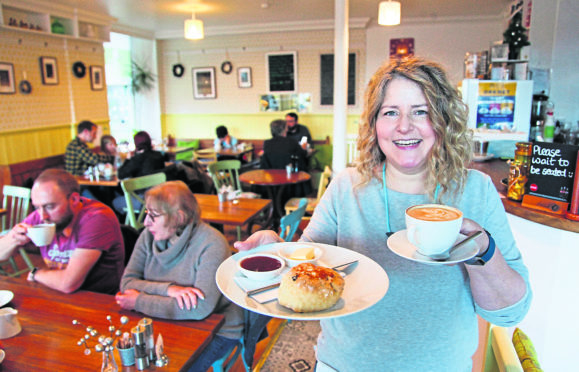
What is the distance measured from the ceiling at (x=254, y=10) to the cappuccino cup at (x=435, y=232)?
18.9ft

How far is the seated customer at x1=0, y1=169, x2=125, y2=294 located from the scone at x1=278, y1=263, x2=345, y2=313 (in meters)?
1.44

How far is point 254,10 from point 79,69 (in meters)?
2.95

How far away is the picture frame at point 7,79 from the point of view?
513cm

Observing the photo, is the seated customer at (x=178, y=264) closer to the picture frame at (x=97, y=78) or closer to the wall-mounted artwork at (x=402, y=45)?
the picture frame at (x=97, y=78)

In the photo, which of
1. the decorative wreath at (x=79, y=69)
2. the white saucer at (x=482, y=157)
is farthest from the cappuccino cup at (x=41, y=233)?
the decorative wreath at (x=79, y=69)

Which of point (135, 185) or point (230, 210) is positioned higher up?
point (135, 185)

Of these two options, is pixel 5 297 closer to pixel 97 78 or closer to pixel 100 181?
pixel 100 181

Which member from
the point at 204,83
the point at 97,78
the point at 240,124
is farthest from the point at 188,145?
the point at 97,78

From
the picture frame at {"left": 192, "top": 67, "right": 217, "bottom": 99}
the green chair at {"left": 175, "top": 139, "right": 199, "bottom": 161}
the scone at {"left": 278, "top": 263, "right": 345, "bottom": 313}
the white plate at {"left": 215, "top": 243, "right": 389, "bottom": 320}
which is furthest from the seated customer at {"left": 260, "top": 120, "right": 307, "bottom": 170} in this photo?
the scone at {"left": 278, "top": 263, "right": 345, "bottom": 313}

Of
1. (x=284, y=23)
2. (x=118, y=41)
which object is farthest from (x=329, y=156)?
(x=118, y=41)

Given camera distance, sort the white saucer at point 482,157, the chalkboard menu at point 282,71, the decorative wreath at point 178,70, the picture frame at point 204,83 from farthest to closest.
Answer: the decorative wreath at point 178,70 < the picture frame at point 204,83 < the chalkboard menu at point 282,71 < the white saucer at point 482,157

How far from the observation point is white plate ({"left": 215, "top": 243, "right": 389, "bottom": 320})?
828 mm

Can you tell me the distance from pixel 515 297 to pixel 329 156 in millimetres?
7292

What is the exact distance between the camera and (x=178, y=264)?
1.88m
